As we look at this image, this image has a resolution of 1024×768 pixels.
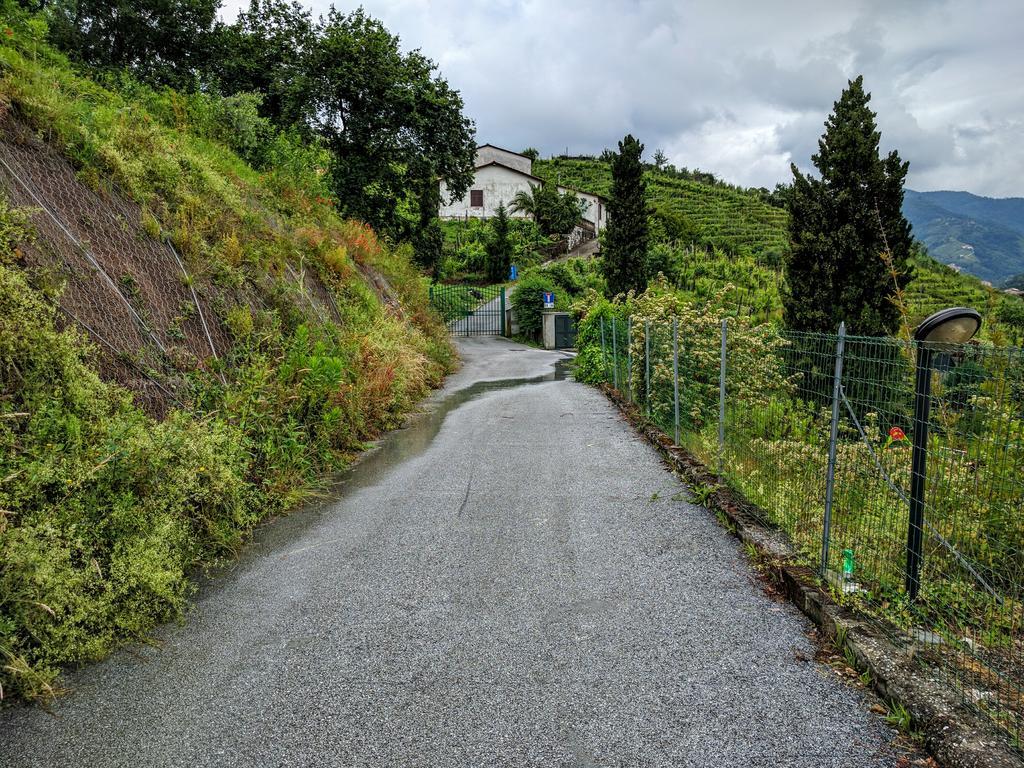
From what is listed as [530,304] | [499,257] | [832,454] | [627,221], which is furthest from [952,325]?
[499,257]

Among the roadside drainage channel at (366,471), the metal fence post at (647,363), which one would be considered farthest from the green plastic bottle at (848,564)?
the metal fence post at (647,363)

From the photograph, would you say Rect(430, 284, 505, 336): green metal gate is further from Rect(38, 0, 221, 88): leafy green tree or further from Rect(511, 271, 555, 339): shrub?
Rect(38, 0, 221, 88): leafy green tree

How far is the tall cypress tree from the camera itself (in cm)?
1509

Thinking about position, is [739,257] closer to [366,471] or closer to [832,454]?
[366,471]

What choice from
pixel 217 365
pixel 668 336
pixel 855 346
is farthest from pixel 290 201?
pixel 855 346

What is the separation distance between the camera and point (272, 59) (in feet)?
68.1

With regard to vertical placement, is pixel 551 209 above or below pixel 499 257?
above

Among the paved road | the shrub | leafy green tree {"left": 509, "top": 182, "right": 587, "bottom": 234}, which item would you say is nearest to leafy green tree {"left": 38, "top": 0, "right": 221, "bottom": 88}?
the shrub

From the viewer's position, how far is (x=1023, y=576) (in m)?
3.06

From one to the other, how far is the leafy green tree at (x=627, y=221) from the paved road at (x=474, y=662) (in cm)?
2067

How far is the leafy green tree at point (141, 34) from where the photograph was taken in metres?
16.3

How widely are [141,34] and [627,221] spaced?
17.1 m

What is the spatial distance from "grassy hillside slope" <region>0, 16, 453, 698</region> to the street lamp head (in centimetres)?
462

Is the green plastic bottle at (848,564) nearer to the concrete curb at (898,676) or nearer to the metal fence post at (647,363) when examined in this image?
the concrete curb at (898,676)
